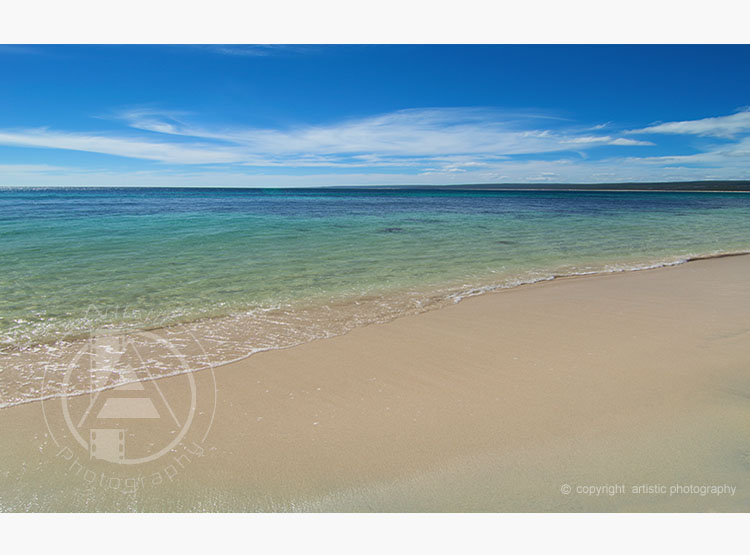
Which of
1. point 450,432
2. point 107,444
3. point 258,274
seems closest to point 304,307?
point 258,274

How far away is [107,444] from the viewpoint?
3090 millimetres

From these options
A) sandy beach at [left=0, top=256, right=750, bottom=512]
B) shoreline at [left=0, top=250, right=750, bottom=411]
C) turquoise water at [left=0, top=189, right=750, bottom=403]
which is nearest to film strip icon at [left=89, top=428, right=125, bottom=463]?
sandy beach at [left=0, top=256, right=750, bottom=512]

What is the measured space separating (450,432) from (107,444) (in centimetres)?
271

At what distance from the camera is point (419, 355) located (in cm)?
464

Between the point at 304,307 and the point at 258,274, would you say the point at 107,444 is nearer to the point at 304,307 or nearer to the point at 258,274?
the point at 304,307

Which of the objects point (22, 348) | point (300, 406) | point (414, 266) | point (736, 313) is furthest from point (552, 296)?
point (22, 348)

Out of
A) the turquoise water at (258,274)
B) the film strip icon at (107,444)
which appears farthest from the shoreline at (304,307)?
the film strip icon at (107,444)

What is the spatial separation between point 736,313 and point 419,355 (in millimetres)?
5309

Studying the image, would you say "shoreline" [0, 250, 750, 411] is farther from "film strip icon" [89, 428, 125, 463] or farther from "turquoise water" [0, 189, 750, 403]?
"film strip icon" [89, 428, 125, 463]

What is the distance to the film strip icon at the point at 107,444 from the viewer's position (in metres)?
2.95

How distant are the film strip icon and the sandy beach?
0.08 meters

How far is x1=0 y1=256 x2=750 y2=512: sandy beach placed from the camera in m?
2.57

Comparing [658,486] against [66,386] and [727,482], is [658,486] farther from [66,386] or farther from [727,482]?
[66,386]

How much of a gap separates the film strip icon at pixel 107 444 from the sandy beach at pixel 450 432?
8cm
